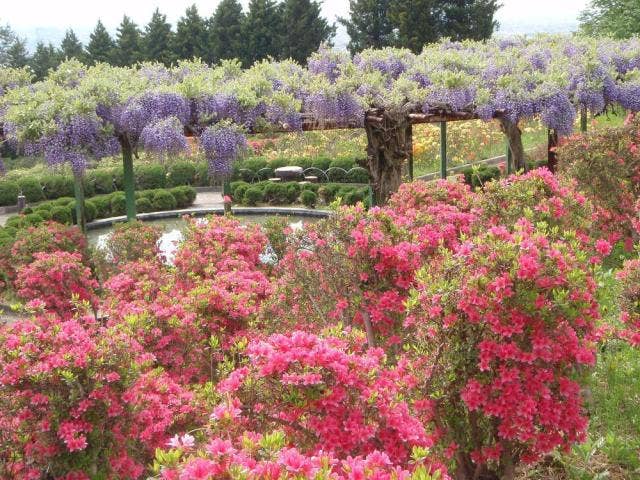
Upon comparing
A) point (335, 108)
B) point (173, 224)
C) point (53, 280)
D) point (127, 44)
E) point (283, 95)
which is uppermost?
point (127, 44)

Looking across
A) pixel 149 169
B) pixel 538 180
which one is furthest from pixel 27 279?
pixel 149 169

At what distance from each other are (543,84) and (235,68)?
4934 millimetres

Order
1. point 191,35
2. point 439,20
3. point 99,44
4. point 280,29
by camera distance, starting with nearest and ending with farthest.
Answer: point 439,20 → point 280,29 → point 191,35 → point 99,44

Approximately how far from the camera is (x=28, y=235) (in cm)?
864

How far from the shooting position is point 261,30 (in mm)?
35094

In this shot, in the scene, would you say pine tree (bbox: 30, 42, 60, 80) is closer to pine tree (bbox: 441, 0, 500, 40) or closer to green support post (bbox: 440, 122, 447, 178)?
pine tree (bbox: 441, 0, 500, 40)

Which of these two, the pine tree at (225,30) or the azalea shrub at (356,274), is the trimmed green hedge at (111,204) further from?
the pine tree at (225,30)

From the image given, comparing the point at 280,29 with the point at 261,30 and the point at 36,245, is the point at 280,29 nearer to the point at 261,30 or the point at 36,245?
the point at 261,30

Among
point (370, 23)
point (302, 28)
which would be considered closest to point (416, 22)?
point (370, 23)

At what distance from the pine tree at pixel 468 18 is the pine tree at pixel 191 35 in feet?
40.3

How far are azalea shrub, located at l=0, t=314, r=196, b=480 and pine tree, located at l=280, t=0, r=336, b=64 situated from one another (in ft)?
104

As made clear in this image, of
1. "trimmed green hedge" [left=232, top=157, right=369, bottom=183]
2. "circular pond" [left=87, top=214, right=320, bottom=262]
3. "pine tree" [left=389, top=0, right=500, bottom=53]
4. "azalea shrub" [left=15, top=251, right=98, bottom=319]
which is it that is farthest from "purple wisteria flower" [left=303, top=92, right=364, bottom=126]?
"pine tree" [left=389, top=0, right=500, bottom=53]

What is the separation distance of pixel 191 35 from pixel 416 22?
12.0 metres

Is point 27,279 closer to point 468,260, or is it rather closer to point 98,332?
point 98,332
